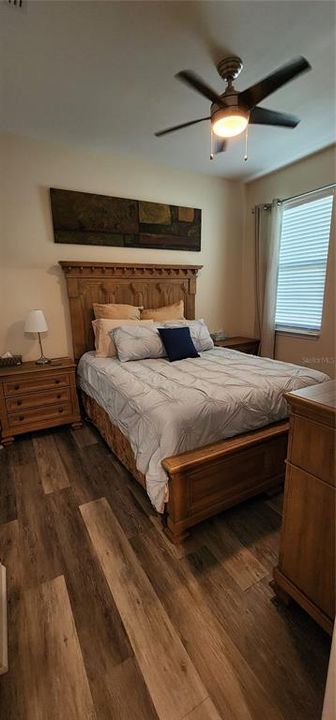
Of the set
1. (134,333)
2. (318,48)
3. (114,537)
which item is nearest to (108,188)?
(134,333)

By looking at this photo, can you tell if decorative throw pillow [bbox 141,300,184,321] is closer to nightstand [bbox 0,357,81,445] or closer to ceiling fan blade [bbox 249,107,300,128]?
nightstand [bbox 0,357,81,445]

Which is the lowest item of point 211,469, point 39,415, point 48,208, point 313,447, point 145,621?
point 145,621

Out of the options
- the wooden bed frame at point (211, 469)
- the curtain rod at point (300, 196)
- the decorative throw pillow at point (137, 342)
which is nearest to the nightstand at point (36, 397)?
the wooden bed frame at point (211, 469)

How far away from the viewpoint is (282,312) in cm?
358

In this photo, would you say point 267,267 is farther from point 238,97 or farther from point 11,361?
point 11,361

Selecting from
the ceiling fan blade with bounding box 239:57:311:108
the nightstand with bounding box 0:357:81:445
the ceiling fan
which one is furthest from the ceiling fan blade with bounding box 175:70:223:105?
the nightstand with bounding box 0:357:81:445

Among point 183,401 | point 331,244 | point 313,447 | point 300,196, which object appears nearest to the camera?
point 313,447

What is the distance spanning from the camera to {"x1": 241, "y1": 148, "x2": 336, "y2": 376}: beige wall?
2942mm

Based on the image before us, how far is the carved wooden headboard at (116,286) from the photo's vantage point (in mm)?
2971

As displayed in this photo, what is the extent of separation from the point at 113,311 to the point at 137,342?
0.59m

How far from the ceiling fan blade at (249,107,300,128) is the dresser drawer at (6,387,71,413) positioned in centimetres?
255

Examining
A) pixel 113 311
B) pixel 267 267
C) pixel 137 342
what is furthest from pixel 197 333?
pixel 267 267

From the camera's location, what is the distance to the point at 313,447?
40.0 inches

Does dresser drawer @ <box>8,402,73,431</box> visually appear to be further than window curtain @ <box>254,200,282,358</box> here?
No
